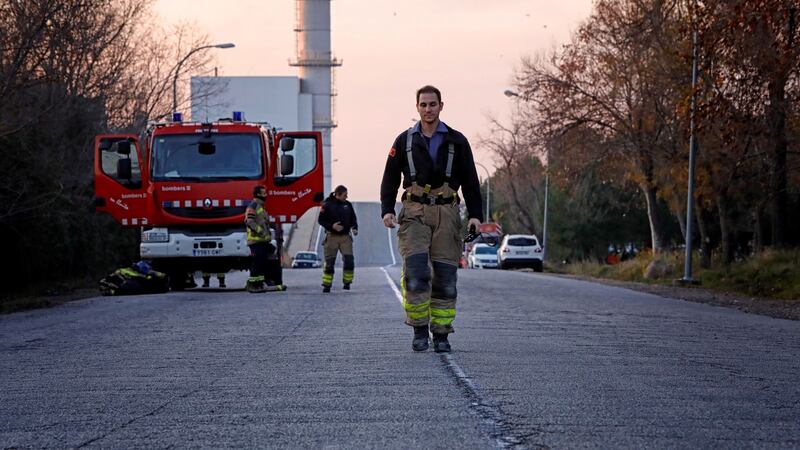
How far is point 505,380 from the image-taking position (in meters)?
8.70

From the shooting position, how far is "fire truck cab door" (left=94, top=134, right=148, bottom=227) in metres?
23.7

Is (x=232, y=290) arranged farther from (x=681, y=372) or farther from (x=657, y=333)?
(x=681, y=372)

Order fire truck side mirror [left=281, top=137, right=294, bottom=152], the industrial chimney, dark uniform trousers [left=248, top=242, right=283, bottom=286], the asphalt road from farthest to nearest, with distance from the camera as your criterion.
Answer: the industrial chimney
fire truck side mirror [left=281, top=137, right=294, bottom=152]
dark uniform trousers [left=248, top=242, right=283, bottom=286]
the asphalt road

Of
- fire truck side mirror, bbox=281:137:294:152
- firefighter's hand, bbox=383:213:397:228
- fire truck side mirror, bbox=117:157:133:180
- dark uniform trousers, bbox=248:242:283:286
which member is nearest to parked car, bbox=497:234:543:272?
dark uniform trousers, bbox=248:242:283:286

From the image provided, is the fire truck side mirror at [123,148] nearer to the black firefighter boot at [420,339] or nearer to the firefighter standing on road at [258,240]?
the firefighter standing on road at [258,240]

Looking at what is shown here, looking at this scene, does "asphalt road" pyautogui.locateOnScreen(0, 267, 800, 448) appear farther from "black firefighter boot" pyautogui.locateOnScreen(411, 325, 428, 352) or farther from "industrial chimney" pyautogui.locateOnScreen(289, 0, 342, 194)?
"industrial chimney" pyautogui.locateOnScreen(289, 0, 342, 194)

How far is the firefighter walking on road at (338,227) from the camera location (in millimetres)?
22578

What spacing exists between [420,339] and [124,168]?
46.3ft

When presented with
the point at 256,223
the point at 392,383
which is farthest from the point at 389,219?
the point at 256,223

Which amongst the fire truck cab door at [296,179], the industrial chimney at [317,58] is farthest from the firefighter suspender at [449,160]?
the industrial chimney at [317,58]

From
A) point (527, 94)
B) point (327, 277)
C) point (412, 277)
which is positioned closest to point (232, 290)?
point (327, 277)

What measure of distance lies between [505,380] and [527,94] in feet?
125

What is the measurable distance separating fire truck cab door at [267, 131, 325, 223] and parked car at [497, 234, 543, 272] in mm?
32096

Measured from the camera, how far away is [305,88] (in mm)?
142625
